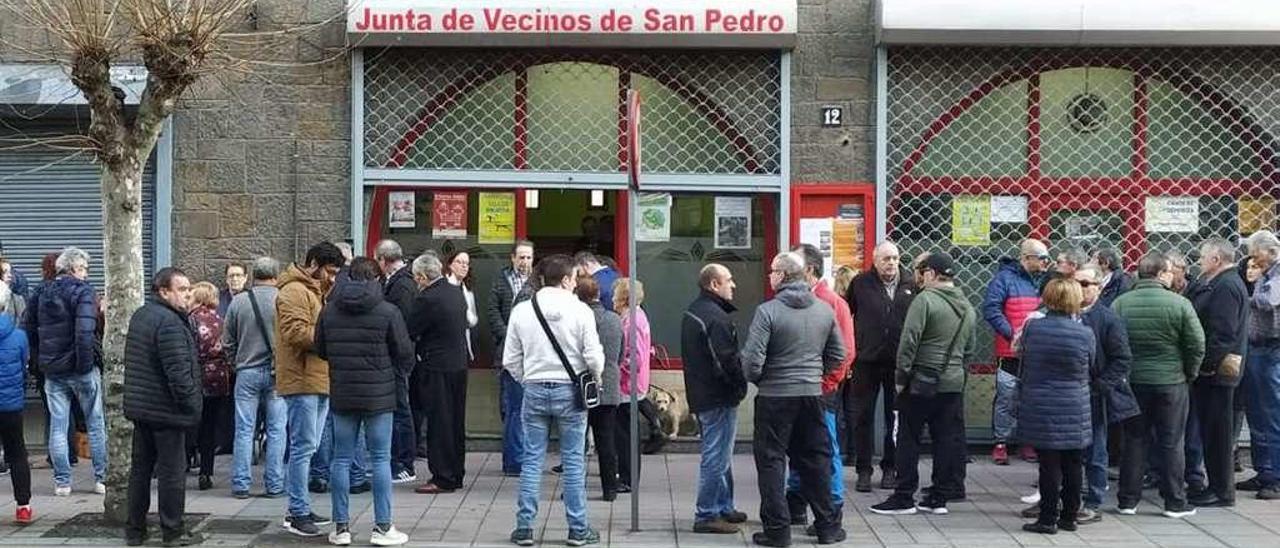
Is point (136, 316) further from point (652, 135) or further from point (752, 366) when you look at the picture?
point (652, 135)

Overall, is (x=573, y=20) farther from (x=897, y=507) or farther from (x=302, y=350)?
(x=897, y=507)

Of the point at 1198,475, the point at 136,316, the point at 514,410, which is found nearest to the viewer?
the point at 136,316

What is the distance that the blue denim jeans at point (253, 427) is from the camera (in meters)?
10.9

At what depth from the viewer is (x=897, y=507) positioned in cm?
1047

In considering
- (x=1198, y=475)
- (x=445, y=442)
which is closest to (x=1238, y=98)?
(x=1198, y=475)

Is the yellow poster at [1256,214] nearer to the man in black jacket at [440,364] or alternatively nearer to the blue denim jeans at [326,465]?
the man in black jacket at [440,364]

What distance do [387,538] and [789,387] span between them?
8.32ft

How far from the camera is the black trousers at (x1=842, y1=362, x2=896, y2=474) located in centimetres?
1139

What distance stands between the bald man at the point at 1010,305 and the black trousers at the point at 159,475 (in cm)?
600

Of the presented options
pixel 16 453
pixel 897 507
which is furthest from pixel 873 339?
pixel 16 453

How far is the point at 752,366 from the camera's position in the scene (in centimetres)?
912

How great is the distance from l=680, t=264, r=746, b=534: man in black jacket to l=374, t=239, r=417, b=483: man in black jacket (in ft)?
7.76

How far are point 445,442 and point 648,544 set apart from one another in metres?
2.37

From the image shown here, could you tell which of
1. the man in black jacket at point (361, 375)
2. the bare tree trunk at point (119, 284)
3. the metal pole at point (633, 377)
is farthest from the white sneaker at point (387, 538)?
the bare tree trunk at point (119, 284)
